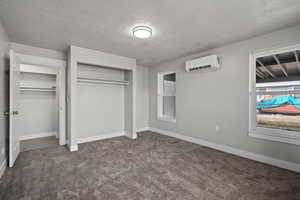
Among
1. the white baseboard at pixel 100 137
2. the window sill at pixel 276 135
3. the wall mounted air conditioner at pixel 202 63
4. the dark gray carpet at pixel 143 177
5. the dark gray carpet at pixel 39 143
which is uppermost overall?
the wall mounted air conditioner at pixel 202 63

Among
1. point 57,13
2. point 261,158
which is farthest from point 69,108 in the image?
point 261,158

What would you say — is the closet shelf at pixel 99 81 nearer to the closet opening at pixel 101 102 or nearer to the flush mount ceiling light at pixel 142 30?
the closet opening at pixel 101 102

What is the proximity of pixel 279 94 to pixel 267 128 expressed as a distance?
26.3 inches

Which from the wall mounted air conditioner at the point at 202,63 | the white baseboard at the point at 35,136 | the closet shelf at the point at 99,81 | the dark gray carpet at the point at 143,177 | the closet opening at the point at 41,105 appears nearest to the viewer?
the dark gray carpet at the point at 143,177

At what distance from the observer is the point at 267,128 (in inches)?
104

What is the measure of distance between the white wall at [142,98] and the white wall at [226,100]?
1.38m

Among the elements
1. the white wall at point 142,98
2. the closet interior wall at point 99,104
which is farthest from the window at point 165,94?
the closet interior wall at point 99,104

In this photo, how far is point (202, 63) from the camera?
11.2ft

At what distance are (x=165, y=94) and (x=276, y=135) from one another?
3.14 m

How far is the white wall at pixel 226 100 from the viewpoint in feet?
8.22

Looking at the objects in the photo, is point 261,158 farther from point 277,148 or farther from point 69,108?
point 69,108

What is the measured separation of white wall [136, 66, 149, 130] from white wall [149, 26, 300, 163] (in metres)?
1.38

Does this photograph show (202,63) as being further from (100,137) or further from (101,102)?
(100,137)

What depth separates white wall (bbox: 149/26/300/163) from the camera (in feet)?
8.22
